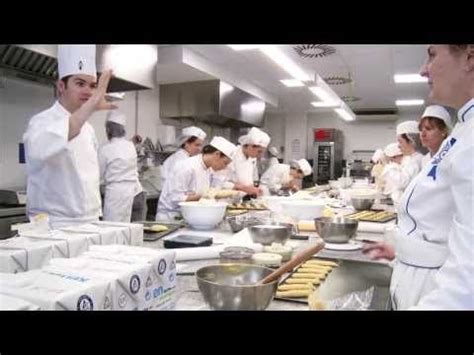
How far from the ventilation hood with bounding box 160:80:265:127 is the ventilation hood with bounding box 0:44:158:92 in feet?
4.87

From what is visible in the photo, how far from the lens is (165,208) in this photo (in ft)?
9.85

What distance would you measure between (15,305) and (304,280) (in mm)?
719

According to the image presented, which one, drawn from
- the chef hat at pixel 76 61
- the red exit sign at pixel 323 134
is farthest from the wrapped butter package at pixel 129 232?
the red exit sign at pixel 323 134

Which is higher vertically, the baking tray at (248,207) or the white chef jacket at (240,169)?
the white chef jacket at (240,169)

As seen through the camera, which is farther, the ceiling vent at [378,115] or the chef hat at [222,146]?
the ceiling vent at [378,115]

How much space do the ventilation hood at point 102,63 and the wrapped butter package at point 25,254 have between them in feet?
7.63

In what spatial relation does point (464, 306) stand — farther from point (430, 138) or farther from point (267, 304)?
point (430, 138)

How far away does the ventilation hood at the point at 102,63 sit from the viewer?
2912mm

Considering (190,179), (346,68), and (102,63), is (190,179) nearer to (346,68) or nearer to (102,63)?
(102,63)

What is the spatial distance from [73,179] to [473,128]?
1676 mm

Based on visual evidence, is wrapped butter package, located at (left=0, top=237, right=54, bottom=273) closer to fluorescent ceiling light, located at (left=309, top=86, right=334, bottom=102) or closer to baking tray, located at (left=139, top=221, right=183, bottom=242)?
baking tray, located at (left=139, top=221, right=183, bottom=242)

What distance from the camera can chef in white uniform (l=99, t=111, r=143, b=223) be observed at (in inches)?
139

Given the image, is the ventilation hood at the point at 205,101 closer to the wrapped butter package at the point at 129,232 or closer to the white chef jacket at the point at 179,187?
the white chef jacket at the point at 179,187
